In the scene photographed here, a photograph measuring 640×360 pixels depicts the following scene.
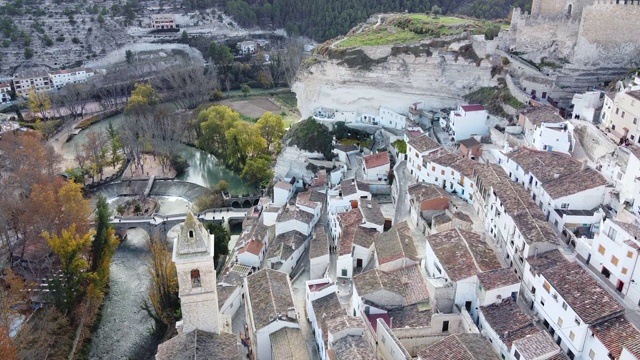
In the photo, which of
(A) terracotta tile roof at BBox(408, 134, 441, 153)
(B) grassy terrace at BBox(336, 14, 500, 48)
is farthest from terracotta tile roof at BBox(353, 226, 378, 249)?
(B) grassy terrace at BBox(336, 14, 500, 48)

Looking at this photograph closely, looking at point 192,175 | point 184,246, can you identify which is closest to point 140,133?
point 192,175

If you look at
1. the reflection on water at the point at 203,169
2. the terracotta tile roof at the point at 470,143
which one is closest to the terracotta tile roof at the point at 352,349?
the terracotta tile roof at the point at 470,143

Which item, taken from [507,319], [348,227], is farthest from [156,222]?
[507,319]

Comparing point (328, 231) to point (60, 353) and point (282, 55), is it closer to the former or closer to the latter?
point (60, 353)

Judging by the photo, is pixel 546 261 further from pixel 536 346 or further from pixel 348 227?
pixel 348 227

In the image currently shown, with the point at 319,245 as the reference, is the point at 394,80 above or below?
above

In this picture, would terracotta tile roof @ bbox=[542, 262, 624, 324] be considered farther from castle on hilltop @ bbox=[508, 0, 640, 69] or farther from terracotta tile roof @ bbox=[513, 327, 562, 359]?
castle on hilltop @ bbox=[508, 0, 640, 69]
